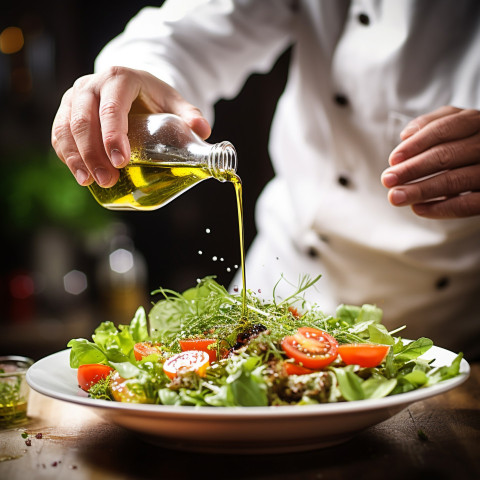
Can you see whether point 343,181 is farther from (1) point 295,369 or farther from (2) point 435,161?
(1) point 295,369

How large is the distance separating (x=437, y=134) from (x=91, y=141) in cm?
68

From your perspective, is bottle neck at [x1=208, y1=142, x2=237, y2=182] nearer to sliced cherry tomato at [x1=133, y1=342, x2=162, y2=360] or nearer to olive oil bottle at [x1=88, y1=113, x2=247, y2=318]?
olive oil bottle at [x1=88, y1=113, x2=247, y2=318]

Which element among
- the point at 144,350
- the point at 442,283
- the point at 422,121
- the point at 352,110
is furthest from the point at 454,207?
the point at 144,350

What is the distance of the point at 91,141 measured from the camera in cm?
106

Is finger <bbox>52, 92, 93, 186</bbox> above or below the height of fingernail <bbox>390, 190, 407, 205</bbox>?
above

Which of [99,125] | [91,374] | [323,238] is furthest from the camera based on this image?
[323,238]

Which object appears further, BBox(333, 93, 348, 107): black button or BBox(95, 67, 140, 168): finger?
BBox(333, 93, 348, 107): black button

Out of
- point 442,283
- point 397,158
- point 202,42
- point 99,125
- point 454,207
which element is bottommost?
point 442,283

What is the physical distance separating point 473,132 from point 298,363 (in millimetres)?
687

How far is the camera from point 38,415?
1112mm

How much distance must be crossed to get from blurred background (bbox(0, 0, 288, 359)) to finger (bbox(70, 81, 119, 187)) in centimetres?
240

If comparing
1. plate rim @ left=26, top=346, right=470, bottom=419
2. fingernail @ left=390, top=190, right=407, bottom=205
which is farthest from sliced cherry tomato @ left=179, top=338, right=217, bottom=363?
fingernail @ left=390, top=190, right=407, bottom=205

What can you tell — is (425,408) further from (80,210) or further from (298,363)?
(80,210)

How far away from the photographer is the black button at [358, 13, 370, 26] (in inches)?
64.9
